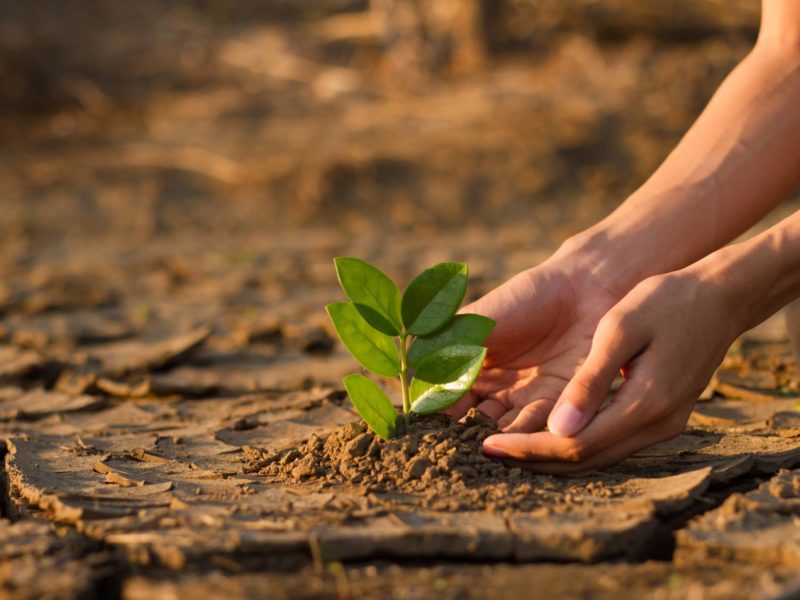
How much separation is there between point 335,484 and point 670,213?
110 cm

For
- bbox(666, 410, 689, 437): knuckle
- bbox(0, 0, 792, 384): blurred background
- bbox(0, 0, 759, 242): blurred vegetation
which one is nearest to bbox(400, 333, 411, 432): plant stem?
bbox(666, 410, 689, 437): knuckle

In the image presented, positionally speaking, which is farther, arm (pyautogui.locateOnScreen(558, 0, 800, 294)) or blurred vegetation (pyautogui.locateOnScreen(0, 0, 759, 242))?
blurred vegetation (pyautogui.locateOnScreen(0, 0, 759, 242))

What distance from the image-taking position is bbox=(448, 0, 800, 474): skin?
184cm

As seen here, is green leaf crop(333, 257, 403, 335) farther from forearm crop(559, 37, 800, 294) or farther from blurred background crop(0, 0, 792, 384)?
blurred background crop(0, 0, 792, 384)

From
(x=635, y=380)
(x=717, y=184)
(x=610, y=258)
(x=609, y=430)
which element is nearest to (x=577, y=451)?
(x=609, y=430)

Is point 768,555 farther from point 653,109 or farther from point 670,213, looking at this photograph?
point 653,109

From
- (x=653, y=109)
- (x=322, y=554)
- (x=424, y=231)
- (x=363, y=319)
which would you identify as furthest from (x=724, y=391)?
(x=653, y=109)

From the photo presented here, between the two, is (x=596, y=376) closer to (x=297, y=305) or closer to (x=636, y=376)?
(x=636, y=376)

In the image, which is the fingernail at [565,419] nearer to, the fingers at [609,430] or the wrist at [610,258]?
the fingers at [609,430]

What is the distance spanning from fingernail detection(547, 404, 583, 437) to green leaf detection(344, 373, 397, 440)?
0.31 metres

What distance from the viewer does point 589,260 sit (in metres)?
2.34

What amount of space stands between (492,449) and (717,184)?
983mm

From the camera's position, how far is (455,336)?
193cm

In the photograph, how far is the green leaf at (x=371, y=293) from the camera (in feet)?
6.17
